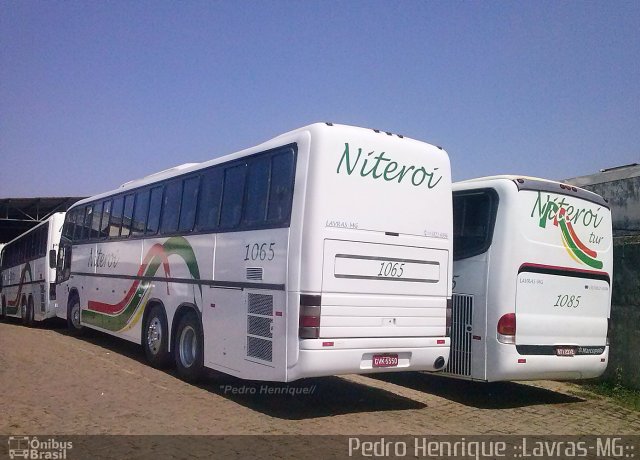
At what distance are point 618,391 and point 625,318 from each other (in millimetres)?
1192

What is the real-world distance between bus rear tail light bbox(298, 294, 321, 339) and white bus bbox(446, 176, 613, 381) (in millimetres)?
2717

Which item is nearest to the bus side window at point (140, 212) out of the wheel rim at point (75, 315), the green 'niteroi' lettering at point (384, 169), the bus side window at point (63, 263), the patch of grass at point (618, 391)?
the wheel rim at point (75, 315)

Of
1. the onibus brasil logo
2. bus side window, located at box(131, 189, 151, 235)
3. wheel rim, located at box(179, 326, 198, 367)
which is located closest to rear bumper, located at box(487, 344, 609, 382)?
the onibus brasil logo

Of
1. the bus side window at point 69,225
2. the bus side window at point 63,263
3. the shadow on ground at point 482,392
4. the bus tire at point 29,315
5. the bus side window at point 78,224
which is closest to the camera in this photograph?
the shadow on ground at point 482,392

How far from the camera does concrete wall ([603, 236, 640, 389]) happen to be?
397 inches

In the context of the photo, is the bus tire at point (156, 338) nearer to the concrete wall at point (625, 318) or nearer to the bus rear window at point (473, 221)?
the bus rear window at point (473, 221)

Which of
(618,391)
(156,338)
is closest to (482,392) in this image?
(618,391)

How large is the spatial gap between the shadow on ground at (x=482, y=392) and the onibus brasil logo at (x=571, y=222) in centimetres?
221

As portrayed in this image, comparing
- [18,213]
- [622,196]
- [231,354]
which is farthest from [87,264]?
[18,213]

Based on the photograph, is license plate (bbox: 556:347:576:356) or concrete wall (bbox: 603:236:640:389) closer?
license plate (bbox: 556:347:576:356)

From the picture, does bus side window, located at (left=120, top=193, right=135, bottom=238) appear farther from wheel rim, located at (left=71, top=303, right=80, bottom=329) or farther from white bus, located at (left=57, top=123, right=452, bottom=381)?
wheel rim, located at (left=71, top=303, right=80, bottom=329)

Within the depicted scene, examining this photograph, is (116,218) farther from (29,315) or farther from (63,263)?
(29,315)

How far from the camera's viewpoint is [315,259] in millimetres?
7320

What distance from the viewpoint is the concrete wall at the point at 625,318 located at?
1008 centimetres
